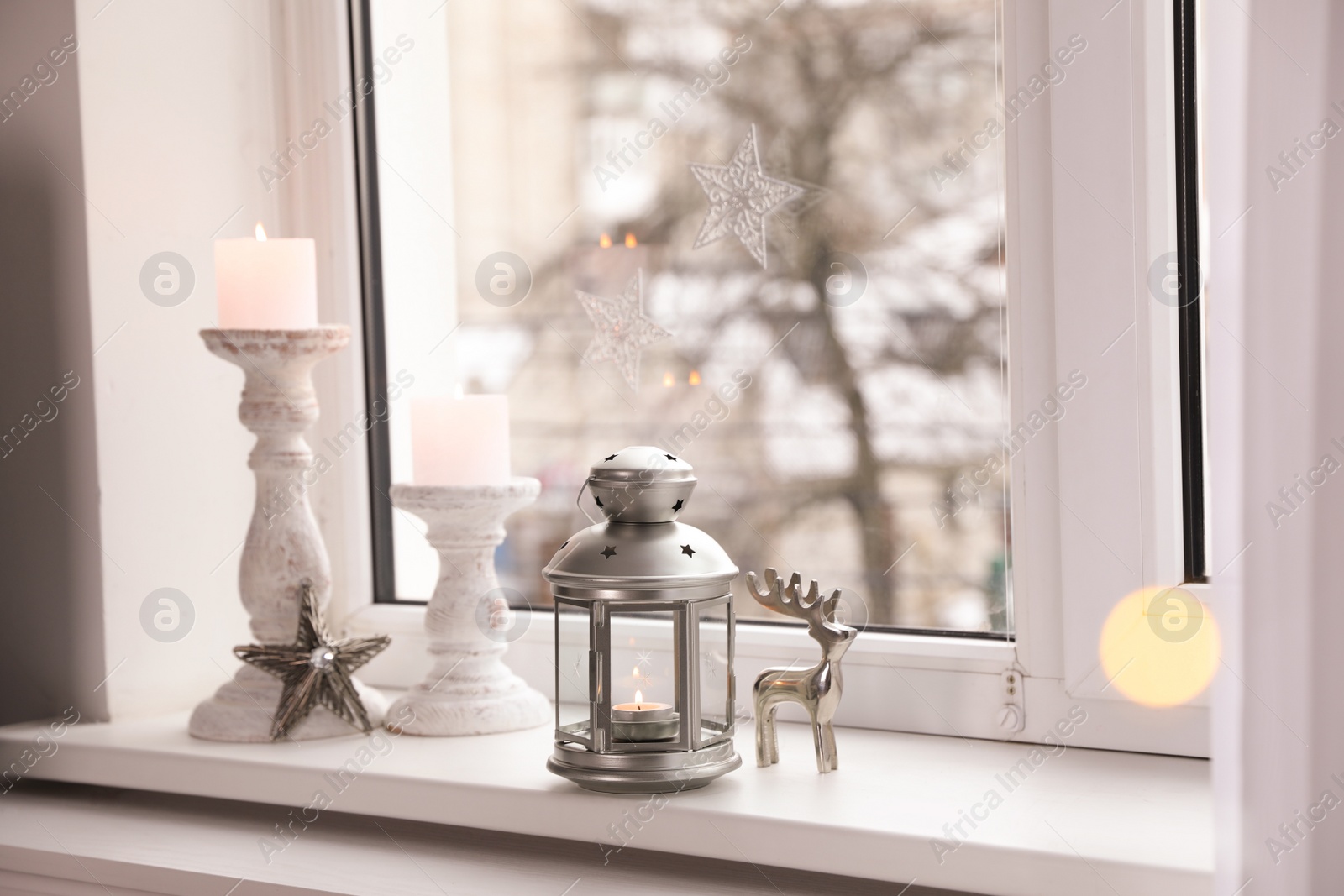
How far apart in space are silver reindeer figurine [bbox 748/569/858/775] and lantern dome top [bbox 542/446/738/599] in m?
0.05

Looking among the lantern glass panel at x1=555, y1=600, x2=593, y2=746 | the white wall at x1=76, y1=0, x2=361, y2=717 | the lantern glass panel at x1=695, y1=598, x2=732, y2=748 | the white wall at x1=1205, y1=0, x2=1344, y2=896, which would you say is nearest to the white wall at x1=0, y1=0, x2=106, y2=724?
the white wall at x1=76, y1=0, x2=361, y2=717

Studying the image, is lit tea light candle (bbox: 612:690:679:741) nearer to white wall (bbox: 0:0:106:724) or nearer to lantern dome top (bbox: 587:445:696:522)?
lantern dome top (bbox: 587:445:696:522)

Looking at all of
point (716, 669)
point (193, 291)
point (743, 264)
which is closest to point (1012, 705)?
point (716, 669)

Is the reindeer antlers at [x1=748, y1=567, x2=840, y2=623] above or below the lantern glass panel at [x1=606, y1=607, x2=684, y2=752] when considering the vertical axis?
above

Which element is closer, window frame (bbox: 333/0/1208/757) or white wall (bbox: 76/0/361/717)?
window frame (bbox: 333/0/1208/757)

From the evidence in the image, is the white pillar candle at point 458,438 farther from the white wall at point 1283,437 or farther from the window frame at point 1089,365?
the white wall at point 1283,437

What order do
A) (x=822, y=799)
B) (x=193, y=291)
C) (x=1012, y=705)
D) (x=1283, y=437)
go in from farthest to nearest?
1. (x=193, y=291)
2. (x=1012, y=705)
3. (x=822, y=799)
4. (x=1283, y=437)

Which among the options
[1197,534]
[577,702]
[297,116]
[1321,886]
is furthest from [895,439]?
[297,116]

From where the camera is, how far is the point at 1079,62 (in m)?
1.03

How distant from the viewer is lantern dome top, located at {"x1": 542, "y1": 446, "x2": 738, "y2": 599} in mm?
961

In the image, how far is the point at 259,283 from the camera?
115 centimetres

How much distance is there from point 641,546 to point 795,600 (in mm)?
138

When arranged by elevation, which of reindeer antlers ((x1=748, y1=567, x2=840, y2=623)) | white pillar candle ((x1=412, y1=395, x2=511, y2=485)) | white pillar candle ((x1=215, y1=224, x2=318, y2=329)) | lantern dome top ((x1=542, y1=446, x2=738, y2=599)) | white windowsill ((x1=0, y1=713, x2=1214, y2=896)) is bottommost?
white windowsill ((x1=0, y1=713, x2=1214, y2=896))

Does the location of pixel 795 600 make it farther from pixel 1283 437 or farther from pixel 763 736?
pixel 1283 437
